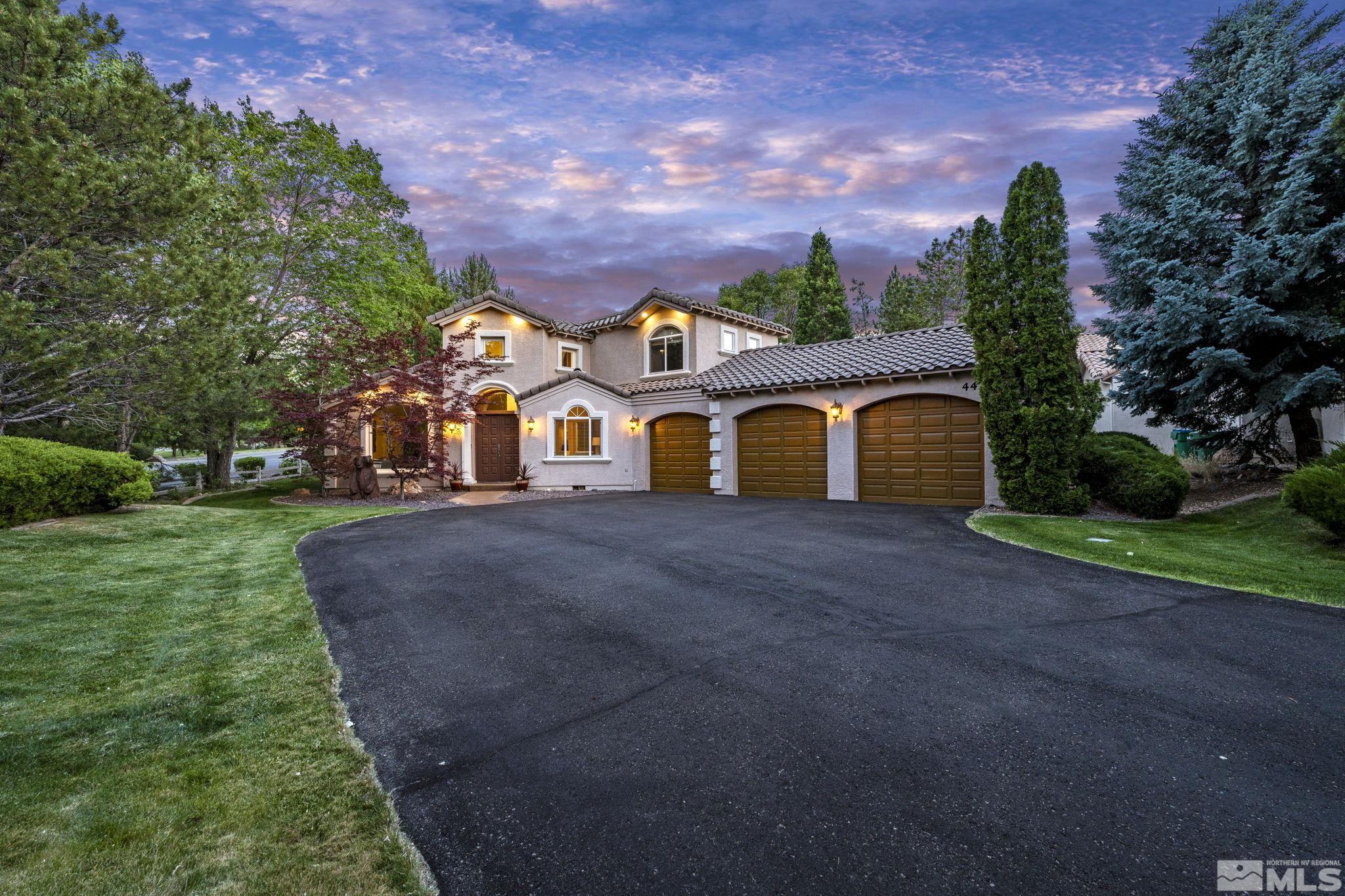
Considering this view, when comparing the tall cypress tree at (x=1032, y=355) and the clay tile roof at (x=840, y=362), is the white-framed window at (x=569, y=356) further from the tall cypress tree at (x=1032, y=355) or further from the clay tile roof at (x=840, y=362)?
the tall cypress tree at (x=1032, y=355)

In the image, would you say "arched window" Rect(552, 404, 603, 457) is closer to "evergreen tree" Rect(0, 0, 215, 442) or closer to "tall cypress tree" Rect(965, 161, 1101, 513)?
"evergreen tree" Rect(0, 0, 215, 442)

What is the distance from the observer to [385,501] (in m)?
15.7

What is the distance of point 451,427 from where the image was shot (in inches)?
741

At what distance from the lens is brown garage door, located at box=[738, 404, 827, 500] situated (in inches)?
611

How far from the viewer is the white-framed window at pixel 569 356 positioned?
21891mm

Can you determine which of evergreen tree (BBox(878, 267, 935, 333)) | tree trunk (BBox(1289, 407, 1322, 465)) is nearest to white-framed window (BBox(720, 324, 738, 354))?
tree trunk (BBox(1289, 407, 1322, 465))

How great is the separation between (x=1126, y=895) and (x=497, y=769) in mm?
2562

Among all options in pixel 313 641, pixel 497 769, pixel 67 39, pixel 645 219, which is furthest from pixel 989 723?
pixel 645 219

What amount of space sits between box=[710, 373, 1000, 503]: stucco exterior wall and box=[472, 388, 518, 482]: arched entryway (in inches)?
305

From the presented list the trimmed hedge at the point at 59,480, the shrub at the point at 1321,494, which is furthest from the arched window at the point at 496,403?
the shrub at the point at 1321,494

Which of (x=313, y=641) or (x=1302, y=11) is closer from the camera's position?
(x=313, y=641)

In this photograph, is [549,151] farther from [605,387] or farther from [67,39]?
[67,39]

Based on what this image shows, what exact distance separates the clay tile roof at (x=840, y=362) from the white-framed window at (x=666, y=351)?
0.87 m

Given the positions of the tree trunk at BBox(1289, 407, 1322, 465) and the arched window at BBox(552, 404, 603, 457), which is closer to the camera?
the tree trunk at BBox(1289, 407, 1322, 465)
